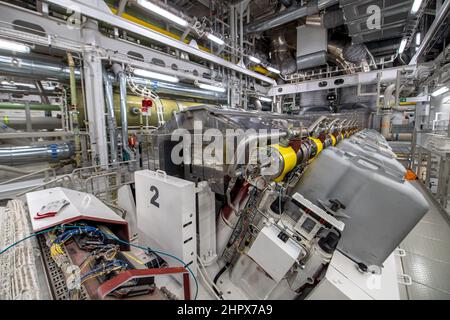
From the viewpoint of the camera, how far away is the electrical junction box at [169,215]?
4.07 ft

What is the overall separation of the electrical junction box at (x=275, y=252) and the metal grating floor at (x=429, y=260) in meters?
1.33

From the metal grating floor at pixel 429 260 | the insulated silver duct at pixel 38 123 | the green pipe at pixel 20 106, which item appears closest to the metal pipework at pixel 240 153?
the metal grating floor at pixel 429 260

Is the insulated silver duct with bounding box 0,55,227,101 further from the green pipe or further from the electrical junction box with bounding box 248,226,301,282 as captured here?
the electrical junction box with bounding box 248,226,301,282

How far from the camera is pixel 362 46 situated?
4.76 m

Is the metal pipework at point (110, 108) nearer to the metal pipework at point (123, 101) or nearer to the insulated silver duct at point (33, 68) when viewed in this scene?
the metal pipework at point (123, 101)

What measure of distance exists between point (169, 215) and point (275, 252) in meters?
0.73

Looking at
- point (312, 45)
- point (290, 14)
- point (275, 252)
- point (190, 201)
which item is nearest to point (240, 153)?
point (190, 201)

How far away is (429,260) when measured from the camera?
1969 mm

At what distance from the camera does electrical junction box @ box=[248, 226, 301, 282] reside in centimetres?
106

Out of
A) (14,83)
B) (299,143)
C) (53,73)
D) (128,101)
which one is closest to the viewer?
(299,143)
